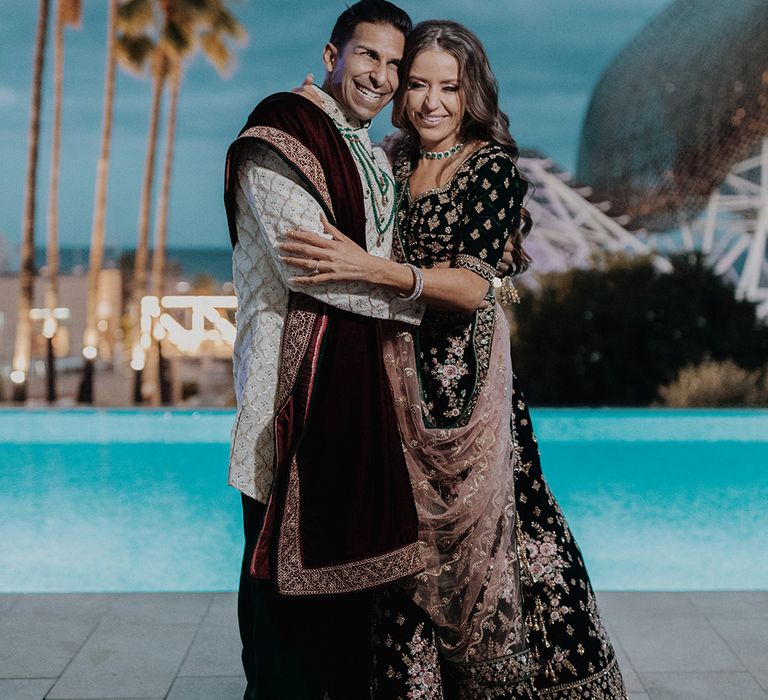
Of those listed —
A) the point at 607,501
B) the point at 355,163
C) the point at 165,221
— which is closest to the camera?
the point at 355,163

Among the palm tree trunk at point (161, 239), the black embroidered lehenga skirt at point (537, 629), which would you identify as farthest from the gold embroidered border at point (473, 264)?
the palm tree trunk at point (161, 239)

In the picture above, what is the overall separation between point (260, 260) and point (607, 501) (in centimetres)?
417

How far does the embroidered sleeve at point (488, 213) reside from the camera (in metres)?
1.84

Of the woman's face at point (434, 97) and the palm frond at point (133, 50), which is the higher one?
the palm frond at point (133, 50)

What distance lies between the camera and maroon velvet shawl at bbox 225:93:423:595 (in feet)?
5.72

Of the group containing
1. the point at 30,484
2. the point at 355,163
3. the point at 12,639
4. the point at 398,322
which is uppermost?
the point at 355,163

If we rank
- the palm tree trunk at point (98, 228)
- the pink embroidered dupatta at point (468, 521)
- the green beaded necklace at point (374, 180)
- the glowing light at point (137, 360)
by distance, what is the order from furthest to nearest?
1. the glowing light at point (137, 360)
2. the palm tree trunk at point (98, 228)
3. the pink embroidered dupatta at point (468, 521)
4. the green beaded necklace at point (374, 180)

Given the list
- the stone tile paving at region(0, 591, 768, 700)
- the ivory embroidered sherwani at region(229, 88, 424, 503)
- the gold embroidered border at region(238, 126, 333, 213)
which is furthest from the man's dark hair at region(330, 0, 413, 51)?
the stone tile paving at region(0, 591, 768, 700)

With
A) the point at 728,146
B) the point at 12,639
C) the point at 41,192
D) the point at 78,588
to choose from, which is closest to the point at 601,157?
the point at 728,146

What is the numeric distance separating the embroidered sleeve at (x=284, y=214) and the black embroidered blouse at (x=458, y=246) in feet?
0.58

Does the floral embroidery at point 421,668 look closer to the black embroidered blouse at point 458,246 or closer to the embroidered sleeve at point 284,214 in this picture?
the black embroidered blouse at point 458,246

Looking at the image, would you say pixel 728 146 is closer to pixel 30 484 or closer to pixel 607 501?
pixel 607 501

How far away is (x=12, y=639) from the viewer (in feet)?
9.38

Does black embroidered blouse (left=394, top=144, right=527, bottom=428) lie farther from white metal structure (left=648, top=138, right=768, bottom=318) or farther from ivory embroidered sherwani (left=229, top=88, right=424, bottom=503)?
white metal structure (left=648, top=138, right=768, bottom=318)
